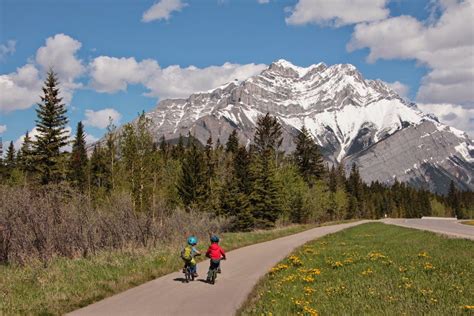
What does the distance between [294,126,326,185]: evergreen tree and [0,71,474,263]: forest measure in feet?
0.57

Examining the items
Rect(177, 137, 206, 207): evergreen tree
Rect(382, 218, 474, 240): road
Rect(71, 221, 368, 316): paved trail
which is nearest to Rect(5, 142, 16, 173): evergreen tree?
Rect(177, 137, 206, 207): evergreen tree

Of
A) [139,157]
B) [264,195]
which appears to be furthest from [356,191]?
[139,157]

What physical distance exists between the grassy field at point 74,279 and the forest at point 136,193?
1379 millimetres

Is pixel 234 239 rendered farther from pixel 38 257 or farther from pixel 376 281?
pixel 376 281

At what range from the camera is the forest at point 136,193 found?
56.9 ft

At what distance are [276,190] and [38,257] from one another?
1517 inches

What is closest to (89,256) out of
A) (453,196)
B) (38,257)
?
(38,257)

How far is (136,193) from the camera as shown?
36.5m

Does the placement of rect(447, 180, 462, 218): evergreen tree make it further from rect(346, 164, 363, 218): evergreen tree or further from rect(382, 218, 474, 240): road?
rect(382, 218, 474, 240): road

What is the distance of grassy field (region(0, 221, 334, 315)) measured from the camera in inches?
418

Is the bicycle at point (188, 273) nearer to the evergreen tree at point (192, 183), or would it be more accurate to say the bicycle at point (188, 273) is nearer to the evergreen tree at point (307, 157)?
the evergreen tree at point (192, 183)

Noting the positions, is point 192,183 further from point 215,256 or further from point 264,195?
point 215,256

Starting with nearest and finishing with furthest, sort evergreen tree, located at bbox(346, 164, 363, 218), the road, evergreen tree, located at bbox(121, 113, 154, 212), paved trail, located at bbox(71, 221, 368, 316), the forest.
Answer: paved trail, located at bbox(71, 221, 368, 316) < the forest < the road < evergreen tree, located at bbox(121, 113, 154, 212) < evergreen tree, located at bbox(346, 164, 363, 218)

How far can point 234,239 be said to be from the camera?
30.4 m
